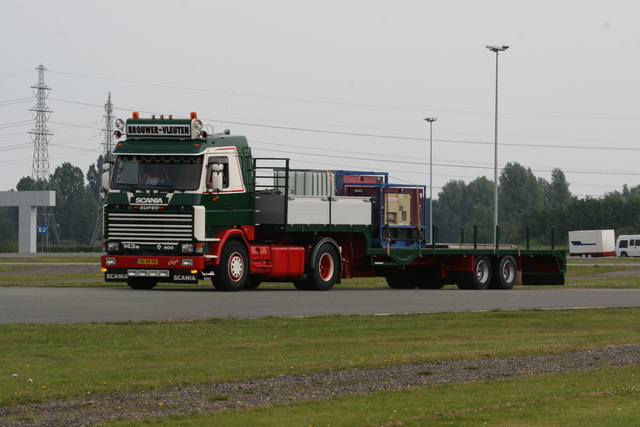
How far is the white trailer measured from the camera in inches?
3669

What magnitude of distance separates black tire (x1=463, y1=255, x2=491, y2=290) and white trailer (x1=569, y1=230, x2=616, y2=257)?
63.8m

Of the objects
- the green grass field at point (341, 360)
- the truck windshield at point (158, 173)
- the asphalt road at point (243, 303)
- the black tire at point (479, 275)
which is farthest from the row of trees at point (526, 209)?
the green grass field at point (341, 360)

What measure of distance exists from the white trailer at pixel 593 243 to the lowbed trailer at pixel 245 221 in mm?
63994

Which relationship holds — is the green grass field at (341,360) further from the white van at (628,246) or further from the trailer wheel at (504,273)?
the white van at (628,246)

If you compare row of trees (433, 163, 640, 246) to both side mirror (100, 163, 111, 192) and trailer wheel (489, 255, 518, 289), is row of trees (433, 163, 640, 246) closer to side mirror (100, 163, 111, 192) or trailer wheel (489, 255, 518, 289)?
trailer wheel (489, 255, 518, 289)

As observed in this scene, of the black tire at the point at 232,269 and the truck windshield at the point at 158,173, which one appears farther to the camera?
the black tire at the point at 232,269

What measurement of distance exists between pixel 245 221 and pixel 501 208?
147 meters

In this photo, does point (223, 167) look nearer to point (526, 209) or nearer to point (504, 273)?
point (504, 273)

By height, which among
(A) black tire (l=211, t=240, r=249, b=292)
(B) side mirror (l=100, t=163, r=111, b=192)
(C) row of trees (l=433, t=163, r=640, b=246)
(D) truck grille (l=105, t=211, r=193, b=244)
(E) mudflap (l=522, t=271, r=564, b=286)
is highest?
(C) row of trees (l=433, t=163, r=640, b=246)

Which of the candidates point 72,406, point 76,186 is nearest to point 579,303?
point 72,406

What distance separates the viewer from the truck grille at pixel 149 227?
24.2m

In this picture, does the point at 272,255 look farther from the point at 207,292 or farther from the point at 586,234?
the point at 586,234

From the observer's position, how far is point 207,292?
83.6 feet

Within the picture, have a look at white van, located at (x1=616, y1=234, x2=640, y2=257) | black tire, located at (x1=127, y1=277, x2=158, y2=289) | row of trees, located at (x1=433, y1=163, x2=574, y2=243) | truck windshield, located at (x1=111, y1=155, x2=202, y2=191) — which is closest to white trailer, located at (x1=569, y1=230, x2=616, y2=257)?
white van, located at (x1=616, y1=234, x2=640, y2=257)
